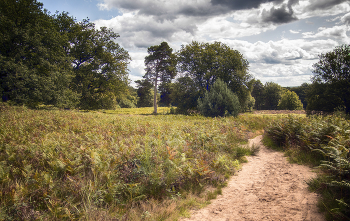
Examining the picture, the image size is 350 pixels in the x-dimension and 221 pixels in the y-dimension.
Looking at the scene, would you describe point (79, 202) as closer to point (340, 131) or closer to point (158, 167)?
point (158, 167)

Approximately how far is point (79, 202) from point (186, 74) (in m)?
32.9

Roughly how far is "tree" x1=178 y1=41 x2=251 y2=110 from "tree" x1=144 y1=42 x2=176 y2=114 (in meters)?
3.02

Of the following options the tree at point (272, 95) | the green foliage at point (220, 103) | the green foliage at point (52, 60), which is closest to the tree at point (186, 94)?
the green foliage at point (220, 103)

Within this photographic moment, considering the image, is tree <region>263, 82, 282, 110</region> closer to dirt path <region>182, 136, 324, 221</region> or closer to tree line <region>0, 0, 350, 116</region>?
tree line <region>0, 0, 350, 116</region>

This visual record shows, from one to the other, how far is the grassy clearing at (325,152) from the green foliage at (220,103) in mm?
13183

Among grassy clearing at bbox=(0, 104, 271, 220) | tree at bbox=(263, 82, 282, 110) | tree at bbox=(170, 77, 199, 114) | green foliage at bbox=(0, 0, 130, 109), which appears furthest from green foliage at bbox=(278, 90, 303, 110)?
grassy clearing at bbox=(0, 104, 271, 220)

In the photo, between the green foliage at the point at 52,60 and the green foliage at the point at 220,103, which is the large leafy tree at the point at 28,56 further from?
the green foliage at the point at 220,103

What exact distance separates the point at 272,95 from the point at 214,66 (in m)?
55.7

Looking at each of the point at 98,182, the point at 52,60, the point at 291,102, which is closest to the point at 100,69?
the point at 52,60

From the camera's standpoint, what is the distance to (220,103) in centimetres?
2491

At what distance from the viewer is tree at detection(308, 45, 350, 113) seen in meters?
24.8

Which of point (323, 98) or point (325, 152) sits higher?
point (323, 98)

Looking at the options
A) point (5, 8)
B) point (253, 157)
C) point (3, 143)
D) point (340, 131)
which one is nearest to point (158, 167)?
point (3, 143)

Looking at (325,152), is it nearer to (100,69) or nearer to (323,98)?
(323,98)
